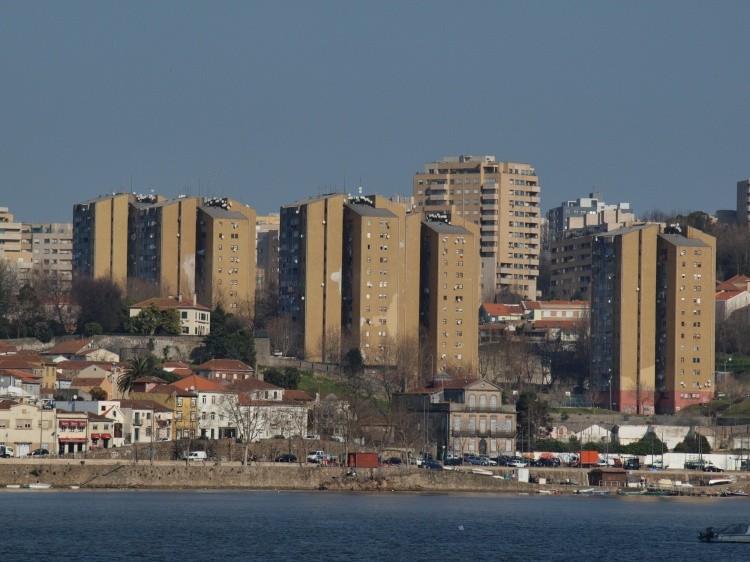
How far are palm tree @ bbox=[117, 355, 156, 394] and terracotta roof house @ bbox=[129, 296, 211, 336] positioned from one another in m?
13.7

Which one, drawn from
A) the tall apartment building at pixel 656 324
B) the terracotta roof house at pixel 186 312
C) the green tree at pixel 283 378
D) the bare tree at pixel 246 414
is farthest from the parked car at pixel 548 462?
the terracotta roof house at pixel 186 312

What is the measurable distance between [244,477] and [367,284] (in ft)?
146

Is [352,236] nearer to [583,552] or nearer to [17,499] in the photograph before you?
[17,499]

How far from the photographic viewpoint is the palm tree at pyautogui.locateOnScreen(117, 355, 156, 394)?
127062 mm

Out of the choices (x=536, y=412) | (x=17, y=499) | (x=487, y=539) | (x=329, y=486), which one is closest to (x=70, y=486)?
(x=17, y=499)

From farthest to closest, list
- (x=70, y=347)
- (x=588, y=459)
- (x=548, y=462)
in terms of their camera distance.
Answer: (x=70, y=347), (x=588, y=459), (x=548, y=462)

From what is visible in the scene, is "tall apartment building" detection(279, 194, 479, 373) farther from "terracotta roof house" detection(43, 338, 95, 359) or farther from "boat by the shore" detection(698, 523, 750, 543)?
"boat by the shore" detection(698, 523, 750, 543)

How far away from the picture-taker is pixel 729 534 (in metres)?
Result: 90.9

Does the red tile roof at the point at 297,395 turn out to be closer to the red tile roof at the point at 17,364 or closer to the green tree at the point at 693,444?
the red tile roof at the point at 17,364

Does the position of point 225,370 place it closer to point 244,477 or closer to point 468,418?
point 468,418

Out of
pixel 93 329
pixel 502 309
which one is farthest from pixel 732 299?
pixel 93 329

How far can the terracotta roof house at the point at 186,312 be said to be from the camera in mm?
146375

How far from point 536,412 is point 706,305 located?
22.3 metres

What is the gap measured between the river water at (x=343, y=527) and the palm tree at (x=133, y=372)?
17.2 m
